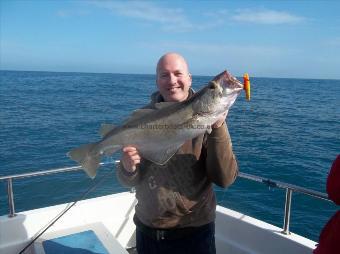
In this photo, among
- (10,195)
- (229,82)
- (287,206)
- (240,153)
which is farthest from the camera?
(240,153)

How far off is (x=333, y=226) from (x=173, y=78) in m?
2.01

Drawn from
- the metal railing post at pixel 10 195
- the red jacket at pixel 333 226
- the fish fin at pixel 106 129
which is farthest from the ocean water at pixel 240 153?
the red jacket at pixel 333 226

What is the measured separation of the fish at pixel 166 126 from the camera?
3.12 meters

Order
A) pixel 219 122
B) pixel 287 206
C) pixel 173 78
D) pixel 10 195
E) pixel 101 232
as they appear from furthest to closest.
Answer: pixel 101 232 → pixel 10 195 → pixel 287 206 → pixel 173 78 → pixel 219 122

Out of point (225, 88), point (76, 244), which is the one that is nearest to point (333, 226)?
point (225, 88)

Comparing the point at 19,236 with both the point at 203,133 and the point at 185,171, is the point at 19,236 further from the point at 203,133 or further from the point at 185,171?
the point at 203,133

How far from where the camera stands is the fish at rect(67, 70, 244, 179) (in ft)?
10.2

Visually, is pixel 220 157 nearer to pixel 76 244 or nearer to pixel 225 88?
pixel 225 88

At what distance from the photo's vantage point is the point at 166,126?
3479 mm

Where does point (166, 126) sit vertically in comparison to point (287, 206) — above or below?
above

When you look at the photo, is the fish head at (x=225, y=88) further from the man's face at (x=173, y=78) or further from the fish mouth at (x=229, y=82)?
the man's face at (x=173, y=78)

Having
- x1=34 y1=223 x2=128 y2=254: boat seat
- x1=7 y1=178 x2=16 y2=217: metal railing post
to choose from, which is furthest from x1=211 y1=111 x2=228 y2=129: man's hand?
x1=7 y1=178 x2=16 y2=217: metal railing post

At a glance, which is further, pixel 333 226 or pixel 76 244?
pixel 76 244

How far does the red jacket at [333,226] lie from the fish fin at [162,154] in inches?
A: 57.7
